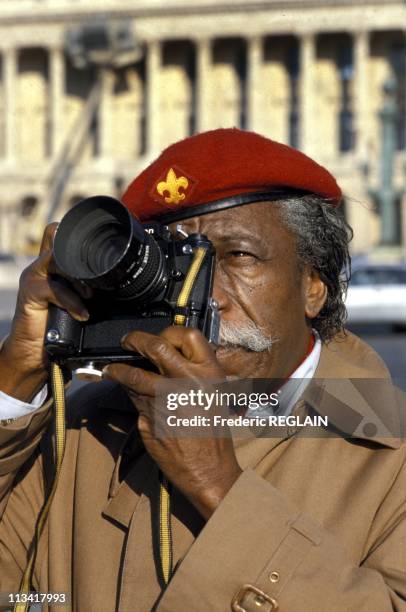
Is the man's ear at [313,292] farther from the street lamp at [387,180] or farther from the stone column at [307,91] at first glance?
the stone column at [307,91]

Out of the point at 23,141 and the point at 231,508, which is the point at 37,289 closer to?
the point at 231,508

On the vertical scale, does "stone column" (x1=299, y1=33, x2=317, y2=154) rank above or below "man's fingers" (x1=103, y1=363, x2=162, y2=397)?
above

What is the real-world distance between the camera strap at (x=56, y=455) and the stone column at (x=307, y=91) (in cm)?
5024

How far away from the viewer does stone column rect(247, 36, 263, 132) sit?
172 feet

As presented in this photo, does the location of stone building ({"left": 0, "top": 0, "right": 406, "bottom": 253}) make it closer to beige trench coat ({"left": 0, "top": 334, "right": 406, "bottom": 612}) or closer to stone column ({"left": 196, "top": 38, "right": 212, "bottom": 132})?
stone column ({"left": 196, "top": 38, "right": 212, "bottom": 132})

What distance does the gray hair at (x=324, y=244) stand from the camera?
243 cm

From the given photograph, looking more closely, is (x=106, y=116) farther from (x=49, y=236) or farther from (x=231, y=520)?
(x=231, y=520)

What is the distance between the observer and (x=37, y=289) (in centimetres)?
220

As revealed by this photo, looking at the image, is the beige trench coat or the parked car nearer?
the beige trench coat

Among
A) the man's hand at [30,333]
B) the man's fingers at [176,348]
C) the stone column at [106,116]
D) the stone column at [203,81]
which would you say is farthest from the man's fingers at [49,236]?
the stone column at [106,116]

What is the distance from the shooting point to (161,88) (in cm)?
5500

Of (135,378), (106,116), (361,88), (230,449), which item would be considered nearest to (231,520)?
(230,449)

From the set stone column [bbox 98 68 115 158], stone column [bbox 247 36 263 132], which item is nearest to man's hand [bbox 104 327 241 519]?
stone column [bbox 247 36 263 132]

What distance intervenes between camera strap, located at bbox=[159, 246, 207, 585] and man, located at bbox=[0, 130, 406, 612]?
0.03 metres
